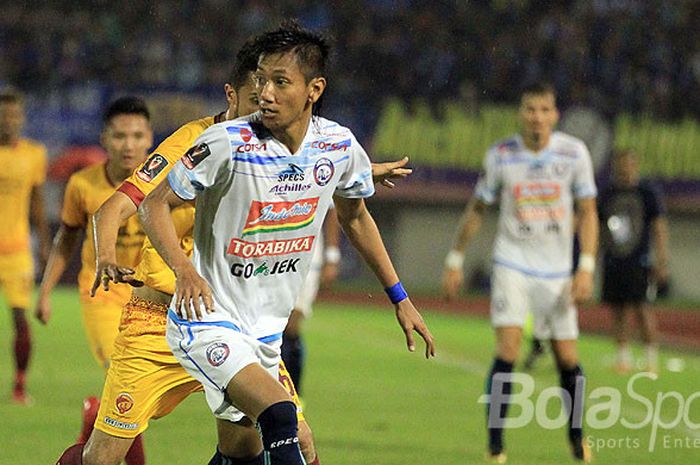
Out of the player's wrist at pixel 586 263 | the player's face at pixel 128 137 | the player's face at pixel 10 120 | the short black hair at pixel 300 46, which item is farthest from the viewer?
the player's face at pixel 10 120

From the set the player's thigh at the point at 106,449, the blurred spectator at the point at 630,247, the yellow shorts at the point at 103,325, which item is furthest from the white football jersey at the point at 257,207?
the blurred spectator at the point at 630,247

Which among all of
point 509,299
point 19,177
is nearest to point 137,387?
point 509,299

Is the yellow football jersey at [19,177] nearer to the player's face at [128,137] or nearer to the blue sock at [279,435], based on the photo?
the player's face at [128,137]

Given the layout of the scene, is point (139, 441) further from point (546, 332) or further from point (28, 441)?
point (546, 332)

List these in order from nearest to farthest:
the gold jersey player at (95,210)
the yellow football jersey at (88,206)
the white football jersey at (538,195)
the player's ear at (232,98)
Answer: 1. the player's ear at (232,98)
2. the gold jersey player at (95,210)
3. the yellow football jersey at (88,206)
4. the white football jersey at (538,195)

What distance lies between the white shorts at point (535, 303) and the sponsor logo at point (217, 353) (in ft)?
13.5

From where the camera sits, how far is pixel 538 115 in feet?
29.8

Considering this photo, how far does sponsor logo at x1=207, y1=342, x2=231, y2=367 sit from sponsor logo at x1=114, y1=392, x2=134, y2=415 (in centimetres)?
66

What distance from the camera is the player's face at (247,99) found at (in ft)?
18.4

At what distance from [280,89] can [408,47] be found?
23.8 m

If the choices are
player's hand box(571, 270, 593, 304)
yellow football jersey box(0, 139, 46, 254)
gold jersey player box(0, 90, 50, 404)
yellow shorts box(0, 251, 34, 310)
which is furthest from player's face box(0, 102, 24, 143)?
player's hand box(571, 270, 593, 304)

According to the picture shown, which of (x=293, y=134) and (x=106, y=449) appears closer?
(x=293, y=134)

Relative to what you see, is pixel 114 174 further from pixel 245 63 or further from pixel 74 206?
pixel 245 63

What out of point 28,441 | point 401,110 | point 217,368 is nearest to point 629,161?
point 28,441
